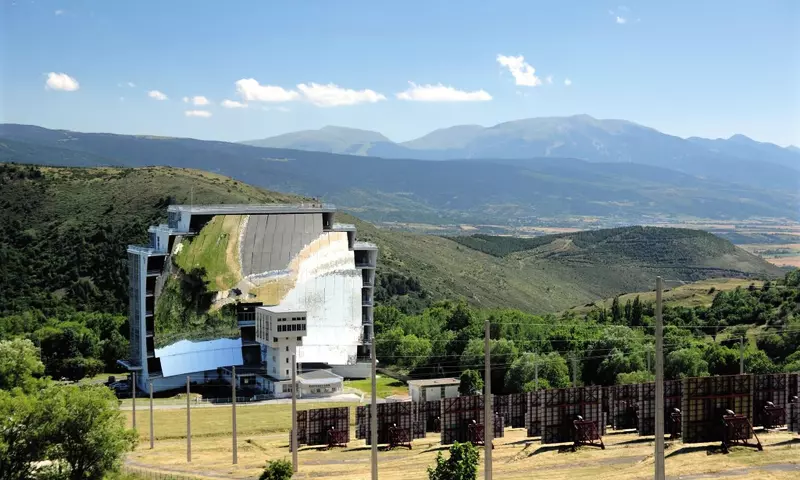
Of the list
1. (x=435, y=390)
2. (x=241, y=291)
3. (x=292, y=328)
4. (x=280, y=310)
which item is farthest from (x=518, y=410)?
(x=241, y=291)

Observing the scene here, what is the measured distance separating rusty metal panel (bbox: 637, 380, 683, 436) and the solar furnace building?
52652 millimetres

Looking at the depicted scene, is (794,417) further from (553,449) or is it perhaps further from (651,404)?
(553,449)

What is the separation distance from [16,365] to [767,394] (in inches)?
2060

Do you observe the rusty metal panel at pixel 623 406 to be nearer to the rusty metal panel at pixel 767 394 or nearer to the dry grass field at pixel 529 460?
the dry grass field at pixel 529 460

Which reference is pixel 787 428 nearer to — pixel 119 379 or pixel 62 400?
pixel 62 400

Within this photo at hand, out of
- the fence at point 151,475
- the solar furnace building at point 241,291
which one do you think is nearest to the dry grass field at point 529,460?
the fence at point 151,475

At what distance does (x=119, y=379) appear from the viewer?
11569cm

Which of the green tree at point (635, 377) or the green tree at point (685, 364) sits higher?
the green tree at point (685, 364)

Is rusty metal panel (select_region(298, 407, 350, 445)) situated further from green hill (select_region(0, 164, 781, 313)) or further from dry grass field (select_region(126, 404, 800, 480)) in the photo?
green hill (select_region(0, 164, 781, 313))

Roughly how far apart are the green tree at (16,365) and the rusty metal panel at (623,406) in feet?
132

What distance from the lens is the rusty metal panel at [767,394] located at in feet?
207

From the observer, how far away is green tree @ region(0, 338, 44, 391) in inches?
2732

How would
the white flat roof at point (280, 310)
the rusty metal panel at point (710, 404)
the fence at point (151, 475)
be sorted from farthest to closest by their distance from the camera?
1. the white flat roof at point (280, 310)
2. the fence at point (151, 475)
3. the rusty metal panel at point (710, 404)

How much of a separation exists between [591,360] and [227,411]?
119 ft
